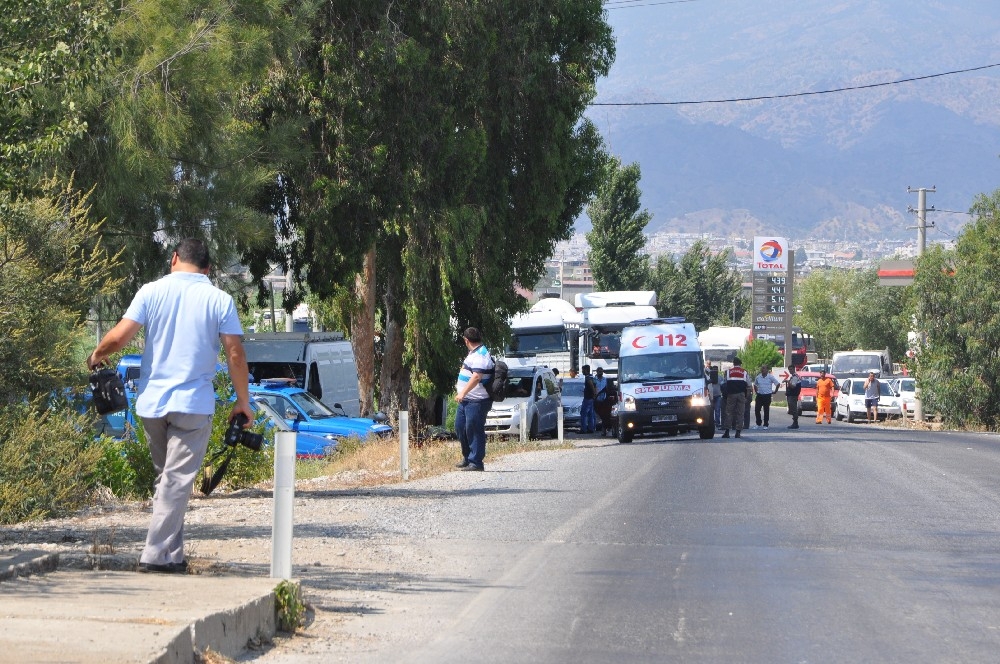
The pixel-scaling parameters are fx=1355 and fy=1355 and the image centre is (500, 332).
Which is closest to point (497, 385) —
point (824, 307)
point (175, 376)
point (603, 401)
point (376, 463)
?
point (376, 463)

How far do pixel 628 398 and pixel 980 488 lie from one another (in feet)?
45.4

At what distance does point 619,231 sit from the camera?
77.6 meters

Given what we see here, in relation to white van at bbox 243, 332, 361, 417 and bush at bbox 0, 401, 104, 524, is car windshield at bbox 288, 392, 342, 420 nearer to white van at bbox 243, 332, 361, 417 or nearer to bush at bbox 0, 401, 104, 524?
white van at bbox 243, 332, 361, 417

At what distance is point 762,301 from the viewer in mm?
119375

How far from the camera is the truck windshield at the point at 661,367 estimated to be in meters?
31.0

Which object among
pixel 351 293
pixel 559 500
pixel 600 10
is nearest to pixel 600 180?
pixel 600 10

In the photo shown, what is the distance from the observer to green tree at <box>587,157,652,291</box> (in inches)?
3051

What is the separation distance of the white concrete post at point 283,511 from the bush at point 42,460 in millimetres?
4928

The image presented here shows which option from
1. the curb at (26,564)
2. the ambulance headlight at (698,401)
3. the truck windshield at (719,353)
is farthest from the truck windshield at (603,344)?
the truck windshield at (719,353)

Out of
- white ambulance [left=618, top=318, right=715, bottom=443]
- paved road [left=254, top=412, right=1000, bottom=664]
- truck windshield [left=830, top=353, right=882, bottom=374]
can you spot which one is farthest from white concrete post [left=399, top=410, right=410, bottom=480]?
truck windshield [left=830, top=353, right=882, bottom=374]

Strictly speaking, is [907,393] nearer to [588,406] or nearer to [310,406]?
[588,406]

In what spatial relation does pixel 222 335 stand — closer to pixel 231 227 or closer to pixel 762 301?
pixel 231 227

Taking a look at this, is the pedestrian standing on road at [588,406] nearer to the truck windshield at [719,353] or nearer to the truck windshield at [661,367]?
the truck windshield at [661,367]

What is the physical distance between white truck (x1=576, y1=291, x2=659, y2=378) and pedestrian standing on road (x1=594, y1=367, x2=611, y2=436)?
15.9 feet
